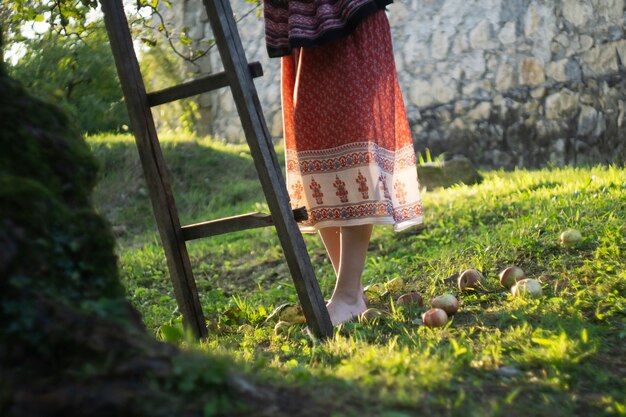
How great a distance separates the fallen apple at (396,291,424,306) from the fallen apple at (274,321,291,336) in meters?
0.53

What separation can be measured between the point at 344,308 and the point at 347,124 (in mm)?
767

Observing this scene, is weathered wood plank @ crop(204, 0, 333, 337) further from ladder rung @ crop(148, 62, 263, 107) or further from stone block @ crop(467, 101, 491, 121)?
stone block @ crop(467, 101, 491, 121)

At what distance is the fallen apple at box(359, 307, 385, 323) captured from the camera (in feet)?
11.3

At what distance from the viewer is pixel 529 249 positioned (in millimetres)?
4289

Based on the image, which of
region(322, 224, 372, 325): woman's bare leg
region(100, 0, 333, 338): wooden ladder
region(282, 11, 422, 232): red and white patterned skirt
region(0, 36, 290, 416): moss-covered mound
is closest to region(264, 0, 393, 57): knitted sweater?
region(282, 11, 422, 232): red and white patterned skirt

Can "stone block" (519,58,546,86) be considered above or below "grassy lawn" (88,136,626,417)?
above

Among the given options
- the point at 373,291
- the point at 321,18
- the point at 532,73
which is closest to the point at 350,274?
the point at 373,291

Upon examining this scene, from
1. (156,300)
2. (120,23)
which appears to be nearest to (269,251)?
(156,300)

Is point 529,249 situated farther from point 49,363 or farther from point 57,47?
point 57,47

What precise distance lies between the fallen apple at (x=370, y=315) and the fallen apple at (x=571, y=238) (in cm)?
122

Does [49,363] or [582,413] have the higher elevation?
[49,363]

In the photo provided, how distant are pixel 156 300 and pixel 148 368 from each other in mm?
3500

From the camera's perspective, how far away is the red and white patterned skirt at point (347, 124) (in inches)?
136

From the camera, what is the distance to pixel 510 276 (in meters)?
3.79
